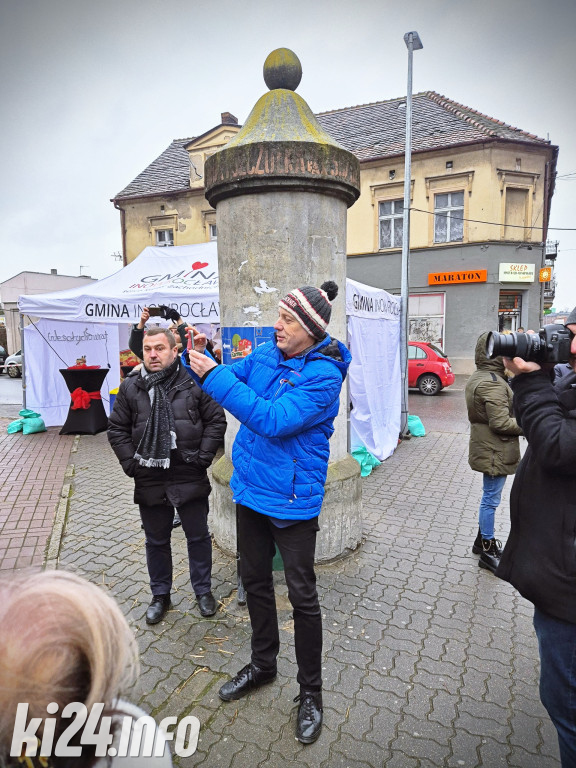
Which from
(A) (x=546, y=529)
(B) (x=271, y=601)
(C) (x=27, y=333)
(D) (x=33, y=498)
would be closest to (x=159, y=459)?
(B) (x=271, y=601)

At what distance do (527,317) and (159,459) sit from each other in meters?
20.5

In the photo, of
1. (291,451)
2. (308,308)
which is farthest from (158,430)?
(308,308)

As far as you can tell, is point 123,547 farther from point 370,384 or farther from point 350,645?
point 370,384

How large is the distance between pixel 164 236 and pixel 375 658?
2465cm

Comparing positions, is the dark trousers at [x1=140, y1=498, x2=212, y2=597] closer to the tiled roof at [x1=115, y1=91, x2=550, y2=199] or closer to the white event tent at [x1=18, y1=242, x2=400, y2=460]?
the white event tent at [x1=18, y1=242, x2=400, y2=460]

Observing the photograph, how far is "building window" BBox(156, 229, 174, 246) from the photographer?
24.5 m

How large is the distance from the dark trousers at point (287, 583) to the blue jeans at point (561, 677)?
98 centimetres

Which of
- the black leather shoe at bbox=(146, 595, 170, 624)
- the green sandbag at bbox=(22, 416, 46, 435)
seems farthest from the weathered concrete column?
the green sandbag at bbox=(22, 416, 46, 435)

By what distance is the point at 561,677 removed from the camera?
67.6 inches

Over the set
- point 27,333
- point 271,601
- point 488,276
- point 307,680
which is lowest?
point 307,680

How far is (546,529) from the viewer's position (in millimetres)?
1743

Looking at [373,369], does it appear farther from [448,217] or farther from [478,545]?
[448,217]

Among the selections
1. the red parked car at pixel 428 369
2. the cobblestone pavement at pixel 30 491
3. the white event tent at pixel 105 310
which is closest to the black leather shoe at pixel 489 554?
the cobblestone pavement at pixel 30 491

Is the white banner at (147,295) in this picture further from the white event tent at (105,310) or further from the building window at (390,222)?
the building window at (390,222)
